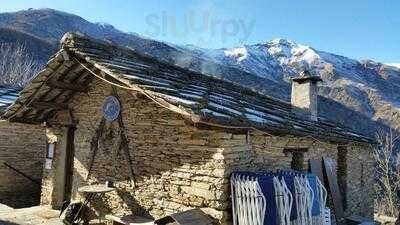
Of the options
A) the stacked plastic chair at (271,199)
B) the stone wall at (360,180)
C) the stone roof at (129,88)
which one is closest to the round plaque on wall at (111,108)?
the stone roof at (129,88)

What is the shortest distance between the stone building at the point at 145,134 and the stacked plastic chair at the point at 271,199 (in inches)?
11.7

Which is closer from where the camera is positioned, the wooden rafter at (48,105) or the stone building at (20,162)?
the wooden rafter at (48,105)

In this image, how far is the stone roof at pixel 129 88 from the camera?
260 inches

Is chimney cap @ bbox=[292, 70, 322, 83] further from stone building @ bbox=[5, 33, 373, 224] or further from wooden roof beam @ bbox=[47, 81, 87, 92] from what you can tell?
wooden roof beam @ bbox=[47, 81, 87, 92]

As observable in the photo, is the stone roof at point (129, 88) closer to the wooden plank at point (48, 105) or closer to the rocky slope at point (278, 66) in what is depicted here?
the wooden plank at point (48, 105)

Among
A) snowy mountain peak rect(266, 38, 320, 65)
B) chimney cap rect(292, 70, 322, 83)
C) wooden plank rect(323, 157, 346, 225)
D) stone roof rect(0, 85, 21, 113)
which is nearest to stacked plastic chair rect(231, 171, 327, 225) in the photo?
wooden plank rect(323, 157, 346, 225)

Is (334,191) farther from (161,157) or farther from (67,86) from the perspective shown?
(67,86)

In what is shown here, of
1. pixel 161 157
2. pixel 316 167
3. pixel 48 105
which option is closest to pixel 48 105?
pixel 48 105

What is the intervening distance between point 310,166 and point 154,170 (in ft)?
13.4

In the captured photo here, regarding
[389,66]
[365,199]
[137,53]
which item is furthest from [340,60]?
[137,53]

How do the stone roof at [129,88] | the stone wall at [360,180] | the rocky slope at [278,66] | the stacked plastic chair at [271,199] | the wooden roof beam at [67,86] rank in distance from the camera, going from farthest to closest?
the rocky slope at [278,66] < the stone wall at [360,180] < the wooden roof beam at [67,86] < the stone roof at [129,88] < the stacked plastic chair at [271,199]

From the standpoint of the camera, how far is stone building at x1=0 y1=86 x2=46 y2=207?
42.8 feet

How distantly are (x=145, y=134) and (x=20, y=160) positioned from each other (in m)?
7.38

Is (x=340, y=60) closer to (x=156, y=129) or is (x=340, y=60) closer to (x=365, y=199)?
→ (x=365, y=199)
